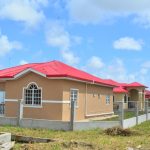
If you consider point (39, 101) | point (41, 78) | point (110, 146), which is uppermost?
point (41, 78)

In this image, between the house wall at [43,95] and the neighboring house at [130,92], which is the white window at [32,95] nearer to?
the house wall at [43,95]

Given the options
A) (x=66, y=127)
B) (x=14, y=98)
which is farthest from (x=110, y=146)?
(x=14, y=98)

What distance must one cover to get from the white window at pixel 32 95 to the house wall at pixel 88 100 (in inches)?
69.5

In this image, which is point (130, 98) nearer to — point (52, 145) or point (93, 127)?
point (93, 127)

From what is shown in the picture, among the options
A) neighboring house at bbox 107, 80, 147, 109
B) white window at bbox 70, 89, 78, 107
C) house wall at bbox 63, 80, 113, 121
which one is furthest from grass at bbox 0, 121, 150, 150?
neighboring house at bbox 107, 80, 147, 109

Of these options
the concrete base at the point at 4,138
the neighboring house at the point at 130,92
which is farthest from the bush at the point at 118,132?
the neighboring house at the point at 130,92

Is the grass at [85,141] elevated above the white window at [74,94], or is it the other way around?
the white window at [74,94]

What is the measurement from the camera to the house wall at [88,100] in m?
23.6

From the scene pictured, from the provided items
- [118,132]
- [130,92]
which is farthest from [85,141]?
[130,92]

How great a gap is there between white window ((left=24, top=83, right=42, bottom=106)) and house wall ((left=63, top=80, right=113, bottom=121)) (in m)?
1.77

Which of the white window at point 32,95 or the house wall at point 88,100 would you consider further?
the white window at point 32,95

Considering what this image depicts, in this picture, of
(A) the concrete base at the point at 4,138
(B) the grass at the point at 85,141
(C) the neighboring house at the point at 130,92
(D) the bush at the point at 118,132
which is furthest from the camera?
(C) the neighboring house at the point at 130,92

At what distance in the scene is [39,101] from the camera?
933 inches

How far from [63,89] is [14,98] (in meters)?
3.65
